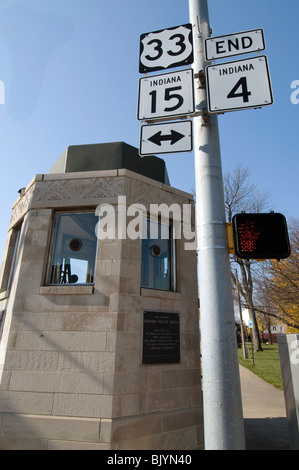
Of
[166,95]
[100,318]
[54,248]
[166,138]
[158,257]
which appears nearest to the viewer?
[166,138]

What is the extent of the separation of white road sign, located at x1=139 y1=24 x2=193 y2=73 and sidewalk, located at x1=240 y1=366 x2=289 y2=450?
6671mm

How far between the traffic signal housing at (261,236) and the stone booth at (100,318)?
9.30ft

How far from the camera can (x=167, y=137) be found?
3.54m

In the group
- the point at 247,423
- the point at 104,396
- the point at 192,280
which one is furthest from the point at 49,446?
the point at 247,423

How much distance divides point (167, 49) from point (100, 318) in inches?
167

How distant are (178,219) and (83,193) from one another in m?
2.08

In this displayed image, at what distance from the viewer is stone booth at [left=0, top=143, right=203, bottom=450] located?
15.1ft

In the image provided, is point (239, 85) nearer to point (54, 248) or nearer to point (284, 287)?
point (54, 248)

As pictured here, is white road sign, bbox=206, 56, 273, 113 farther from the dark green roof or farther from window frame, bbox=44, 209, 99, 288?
window frame, bbox=44, 209, 99, 288

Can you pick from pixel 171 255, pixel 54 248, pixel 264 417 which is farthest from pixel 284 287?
pixel 54 248

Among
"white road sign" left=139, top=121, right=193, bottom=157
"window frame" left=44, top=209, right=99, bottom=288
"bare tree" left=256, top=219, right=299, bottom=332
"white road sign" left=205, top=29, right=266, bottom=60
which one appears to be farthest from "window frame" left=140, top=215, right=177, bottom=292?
"bare tree" left=256, top=219, right=299, bottom=332
